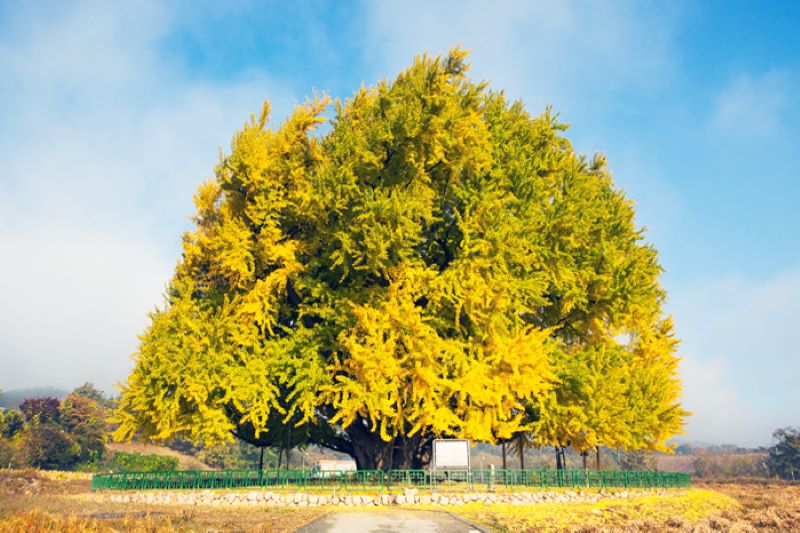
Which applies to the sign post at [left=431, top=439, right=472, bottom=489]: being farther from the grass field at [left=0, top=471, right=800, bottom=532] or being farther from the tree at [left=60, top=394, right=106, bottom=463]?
the tree at [left=60, top=394, right=106, bottom=463]

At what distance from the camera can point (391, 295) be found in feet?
66.3

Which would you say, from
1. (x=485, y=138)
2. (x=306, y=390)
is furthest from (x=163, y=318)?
(x=485, y=138)

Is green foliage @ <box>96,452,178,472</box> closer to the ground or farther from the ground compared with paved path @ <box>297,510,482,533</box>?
closer to the ground

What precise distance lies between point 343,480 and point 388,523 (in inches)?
261

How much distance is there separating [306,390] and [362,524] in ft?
24.5

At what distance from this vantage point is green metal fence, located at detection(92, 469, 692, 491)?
1959 cm

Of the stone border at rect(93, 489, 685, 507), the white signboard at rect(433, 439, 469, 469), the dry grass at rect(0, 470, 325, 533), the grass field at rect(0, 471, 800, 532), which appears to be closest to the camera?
the dry grass at rect(0, 470, 325, 533)

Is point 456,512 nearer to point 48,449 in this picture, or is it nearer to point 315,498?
point 315,498

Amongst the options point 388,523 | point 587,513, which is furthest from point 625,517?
point 388,523

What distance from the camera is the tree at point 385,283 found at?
19578 mm

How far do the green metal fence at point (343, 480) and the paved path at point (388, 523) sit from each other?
3.57 m

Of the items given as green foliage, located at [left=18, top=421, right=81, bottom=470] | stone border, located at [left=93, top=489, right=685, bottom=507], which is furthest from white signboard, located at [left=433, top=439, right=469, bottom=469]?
green foliage, located at [left=18, top=421, right=81, bottom=470]

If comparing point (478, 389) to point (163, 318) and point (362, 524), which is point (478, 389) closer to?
point (362, 524)

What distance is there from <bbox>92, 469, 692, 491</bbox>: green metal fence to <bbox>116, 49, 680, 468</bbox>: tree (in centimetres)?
161
